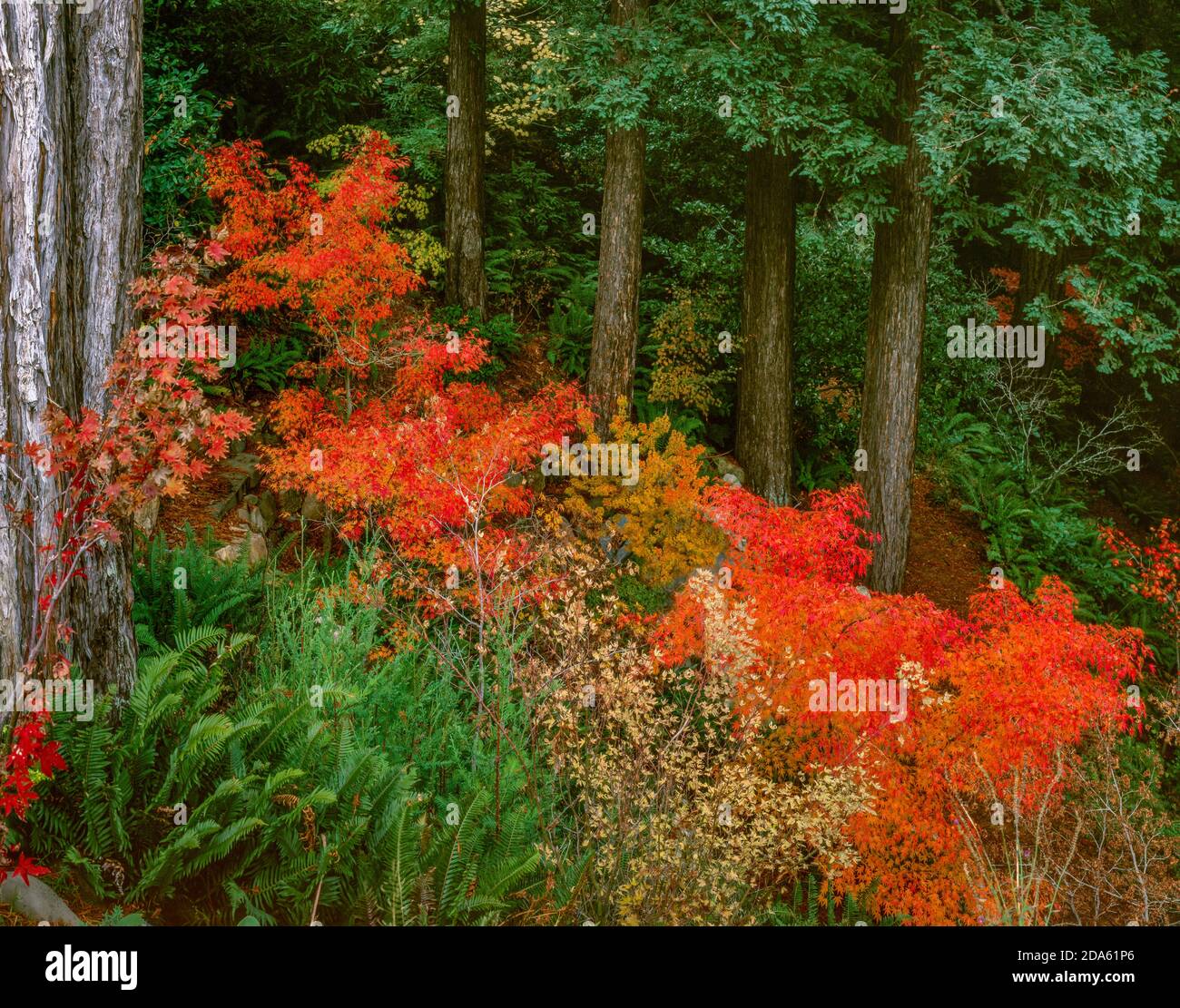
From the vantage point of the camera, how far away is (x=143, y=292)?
4789mm

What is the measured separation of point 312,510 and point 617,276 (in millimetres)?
4177

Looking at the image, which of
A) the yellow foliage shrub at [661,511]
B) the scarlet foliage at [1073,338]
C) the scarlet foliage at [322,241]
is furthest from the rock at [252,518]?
the scarlet foliage at [1073,338]

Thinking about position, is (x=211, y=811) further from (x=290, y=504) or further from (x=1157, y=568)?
(x=1157, y=568)

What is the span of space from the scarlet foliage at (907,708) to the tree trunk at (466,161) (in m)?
5.94

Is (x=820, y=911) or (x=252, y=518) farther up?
(x=252, y=518)

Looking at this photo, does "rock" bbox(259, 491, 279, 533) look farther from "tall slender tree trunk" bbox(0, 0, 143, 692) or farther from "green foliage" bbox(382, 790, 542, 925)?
"green foliage" bbox(382, 790, 542, 925)

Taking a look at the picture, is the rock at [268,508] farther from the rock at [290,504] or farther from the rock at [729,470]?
the rock at [729,470]

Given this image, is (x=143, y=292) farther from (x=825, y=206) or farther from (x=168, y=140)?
(x=825, y=206)

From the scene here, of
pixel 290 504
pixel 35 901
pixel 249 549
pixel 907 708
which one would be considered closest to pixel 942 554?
pixel 907 708

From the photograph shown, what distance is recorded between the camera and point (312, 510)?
932 centimetres

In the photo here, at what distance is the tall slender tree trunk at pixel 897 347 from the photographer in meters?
10.2

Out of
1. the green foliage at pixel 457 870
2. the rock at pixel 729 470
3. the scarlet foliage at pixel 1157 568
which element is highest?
the rock at pixel 729 470
